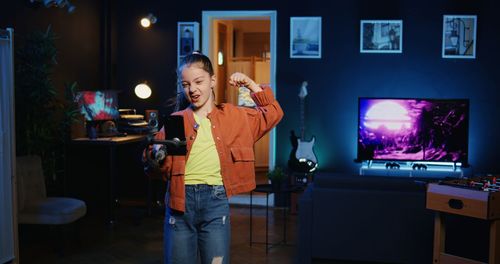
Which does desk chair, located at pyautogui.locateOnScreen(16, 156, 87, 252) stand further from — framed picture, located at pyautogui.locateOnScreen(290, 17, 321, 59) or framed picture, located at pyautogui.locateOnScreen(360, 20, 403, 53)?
framed picture, located at pyautogui.locateOnScreen(360, 20, 403, 53)

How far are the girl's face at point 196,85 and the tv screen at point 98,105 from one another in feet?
12.7

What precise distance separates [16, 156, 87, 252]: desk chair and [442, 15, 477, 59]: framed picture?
441 cm

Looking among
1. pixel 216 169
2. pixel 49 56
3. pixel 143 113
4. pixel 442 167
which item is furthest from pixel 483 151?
pixel 216 169

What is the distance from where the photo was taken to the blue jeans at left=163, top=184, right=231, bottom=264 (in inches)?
86.0

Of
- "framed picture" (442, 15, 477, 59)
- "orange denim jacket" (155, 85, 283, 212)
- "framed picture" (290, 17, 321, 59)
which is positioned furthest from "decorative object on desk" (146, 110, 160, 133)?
"orange denim jacket" (155, 85, 283, 212)

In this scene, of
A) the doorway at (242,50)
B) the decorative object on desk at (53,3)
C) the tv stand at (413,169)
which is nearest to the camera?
the decorative object on desk at (53,3)

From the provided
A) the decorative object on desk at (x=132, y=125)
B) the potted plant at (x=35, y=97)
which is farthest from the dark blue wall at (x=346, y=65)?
the potted plant at (x=35, y=97)

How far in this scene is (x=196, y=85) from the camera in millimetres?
2258

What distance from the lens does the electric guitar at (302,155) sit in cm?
668

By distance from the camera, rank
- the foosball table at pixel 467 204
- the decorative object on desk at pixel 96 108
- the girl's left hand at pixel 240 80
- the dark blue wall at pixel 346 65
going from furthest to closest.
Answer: the dark blue wall at pixel 346 65 < the decorative object on desk at pixel 96 108 < the foosball table at pixel 467 204 < the girl's left hand at pixel 240 80

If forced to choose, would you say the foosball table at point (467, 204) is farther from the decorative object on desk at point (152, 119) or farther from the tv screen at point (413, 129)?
the decorative object on desk at point (152, 119)

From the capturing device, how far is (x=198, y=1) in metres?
7.12

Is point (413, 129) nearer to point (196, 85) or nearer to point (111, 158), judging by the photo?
point (111, 158)

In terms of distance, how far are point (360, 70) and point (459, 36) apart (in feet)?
3.85
